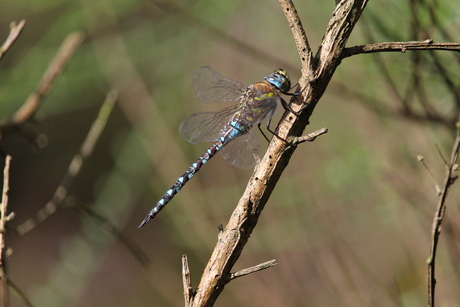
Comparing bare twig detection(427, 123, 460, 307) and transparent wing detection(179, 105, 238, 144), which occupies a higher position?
transparent wing detection(179, 105, 238, 144)

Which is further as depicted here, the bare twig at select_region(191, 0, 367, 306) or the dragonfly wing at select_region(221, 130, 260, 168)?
the dragonfly wing at select_region(221, 130, 260, 168)

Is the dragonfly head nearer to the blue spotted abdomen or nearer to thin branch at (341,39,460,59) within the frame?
the blue spotted abdomen

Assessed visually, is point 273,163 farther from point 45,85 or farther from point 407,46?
point 45,85

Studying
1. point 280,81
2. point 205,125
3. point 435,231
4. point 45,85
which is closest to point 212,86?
point 205,125

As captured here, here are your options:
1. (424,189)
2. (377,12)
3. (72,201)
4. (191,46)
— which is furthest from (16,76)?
(424,189)

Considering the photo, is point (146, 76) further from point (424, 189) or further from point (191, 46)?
point (424, 189)

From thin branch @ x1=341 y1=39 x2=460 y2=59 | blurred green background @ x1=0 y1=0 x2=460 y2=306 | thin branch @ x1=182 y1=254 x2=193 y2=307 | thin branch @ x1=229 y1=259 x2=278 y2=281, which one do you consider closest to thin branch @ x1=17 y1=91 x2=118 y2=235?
blurred green background @ x1=0 y1=0 x2=460 y2=306

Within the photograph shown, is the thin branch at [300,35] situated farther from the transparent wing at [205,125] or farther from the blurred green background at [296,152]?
the transparent wing at [205,125]

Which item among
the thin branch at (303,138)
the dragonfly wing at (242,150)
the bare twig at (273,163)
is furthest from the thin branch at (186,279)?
the dragonfly wing at (242,150)
